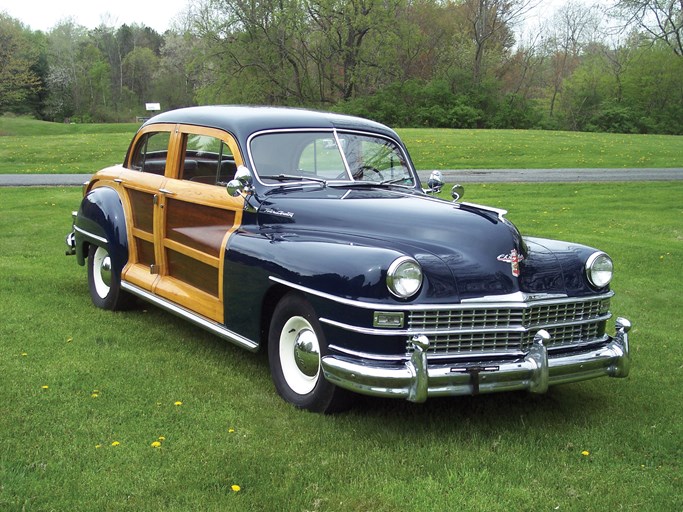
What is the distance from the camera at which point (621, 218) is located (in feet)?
41.9

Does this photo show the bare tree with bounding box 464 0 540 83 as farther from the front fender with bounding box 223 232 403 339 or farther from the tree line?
the front fender with bounding box 223 232 403 339

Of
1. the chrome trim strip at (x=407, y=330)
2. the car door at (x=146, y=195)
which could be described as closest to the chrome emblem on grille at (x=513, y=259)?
the chrome trim strip at (x=407, y=330)

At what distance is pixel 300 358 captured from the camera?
4.45 m

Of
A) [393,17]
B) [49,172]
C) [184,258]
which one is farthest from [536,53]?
[184,258]

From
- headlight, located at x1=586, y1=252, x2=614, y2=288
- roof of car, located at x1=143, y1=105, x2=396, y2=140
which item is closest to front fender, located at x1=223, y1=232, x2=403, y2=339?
roof of car, located at x1=143, y1=105, x2=396, y2=140

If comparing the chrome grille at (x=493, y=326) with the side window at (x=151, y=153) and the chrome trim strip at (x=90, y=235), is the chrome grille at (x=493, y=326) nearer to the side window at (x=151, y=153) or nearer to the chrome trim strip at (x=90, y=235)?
the side window at (x=151, y=153)

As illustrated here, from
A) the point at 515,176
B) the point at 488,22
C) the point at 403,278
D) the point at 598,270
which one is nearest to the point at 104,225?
the point at 403,278

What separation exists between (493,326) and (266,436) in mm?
1394

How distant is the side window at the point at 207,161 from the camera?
5.45 m

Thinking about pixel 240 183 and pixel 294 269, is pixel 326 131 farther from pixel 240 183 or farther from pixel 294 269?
pixel 294 269

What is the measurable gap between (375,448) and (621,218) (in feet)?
33.1

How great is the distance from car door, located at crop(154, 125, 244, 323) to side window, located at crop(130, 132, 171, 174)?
0.22m

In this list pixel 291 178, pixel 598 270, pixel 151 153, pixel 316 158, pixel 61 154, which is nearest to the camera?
pixel 598 270

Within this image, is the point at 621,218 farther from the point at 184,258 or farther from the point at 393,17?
the point at 393,17
